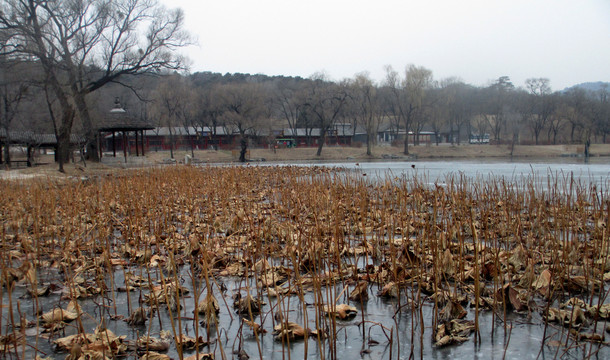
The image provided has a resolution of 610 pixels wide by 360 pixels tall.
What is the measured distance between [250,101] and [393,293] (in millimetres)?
58212

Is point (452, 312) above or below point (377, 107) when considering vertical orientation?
below

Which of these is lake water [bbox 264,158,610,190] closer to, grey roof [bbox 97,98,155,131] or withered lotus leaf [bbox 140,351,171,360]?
withered lotus leaf [bbox 140,351,171,360]

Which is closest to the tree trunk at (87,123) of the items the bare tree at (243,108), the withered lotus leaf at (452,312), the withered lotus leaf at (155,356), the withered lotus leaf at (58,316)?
the bare tree at (243,108)

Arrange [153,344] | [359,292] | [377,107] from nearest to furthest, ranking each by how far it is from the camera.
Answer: [153,344] → [359,292] → [377,107]

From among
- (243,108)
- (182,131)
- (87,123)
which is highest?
(243,108)

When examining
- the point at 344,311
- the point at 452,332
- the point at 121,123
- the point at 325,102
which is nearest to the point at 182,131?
the point at 325,102

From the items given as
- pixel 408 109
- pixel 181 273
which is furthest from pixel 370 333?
pixel 408 109

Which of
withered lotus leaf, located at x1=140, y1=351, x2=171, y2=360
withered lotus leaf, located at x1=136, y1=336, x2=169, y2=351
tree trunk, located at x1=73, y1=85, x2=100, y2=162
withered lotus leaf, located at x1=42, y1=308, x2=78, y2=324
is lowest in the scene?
withered lotus leaf, located at x1=136, y1=336, x2=169, y2=351

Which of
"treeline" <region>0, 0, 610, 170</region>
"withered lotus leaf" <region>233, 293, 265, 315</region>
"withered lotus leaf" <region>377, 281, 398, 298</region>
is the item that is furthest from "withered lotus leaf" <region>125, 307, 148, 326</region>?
"treeline" <region>0, 0, 610, 170</region>

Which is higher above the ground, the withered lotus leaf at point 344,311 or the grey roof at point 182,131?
the grey roof at point 182,131

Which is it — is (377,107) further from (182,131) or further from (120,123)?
(120,123)

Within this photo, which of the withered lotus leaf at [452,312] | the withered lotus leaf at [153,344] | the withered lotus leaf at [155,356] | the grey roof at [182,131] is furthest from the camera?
the grey roof at [182,131]

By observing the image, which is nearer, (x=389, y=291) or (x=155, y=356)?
(x=155, y=356)

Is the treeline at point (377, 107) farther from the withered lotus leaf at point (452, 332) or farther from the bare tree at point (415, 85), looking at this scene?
the withered lotus leaf at point (452, 332)
